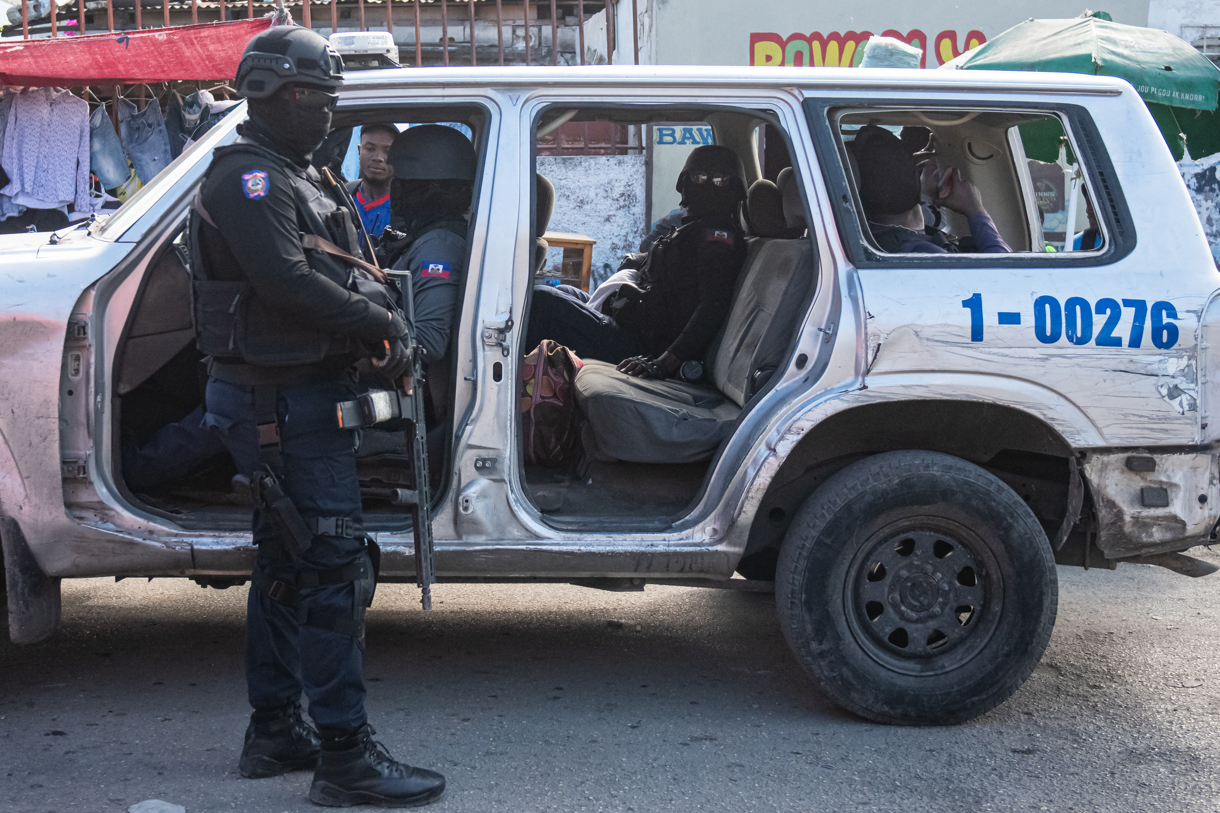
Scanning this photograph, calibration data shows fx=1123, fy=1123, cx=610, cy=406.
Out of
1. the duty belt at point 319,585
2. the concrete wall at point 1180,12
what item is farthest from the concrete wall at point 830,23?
the duty belt at point 319,585

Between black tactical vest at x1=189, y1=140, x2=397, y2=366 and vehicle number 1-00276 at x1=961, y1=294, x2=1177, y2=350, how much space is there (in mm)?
1782

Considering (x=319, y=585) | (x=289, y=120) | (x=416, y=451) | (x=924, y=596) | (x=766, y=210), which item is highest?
(x=289, y=120)

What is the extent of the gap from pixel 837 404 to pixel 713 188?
63.3 inches

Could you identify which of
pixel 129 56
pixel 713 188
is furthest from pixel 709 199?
pixel 129 56

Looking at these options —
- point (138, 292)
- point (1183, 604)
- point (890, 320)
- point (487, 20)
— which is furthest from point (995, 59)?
point (487, 20)

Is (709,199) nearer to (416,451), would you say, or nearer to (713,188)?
(713,188)

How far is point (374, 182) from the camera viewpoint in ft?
17.9

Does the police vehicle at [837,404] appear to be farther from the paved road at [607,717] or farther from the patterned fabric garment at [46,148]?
the patterned fabric garment at [46,148]

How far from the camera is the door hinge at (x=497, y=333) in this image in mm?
3236

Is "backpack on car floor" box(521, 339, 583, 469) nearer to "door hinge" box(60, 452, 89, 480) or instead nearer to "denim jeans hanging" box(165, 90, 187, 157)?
"door hinge" box(60, 452, 89, 480)

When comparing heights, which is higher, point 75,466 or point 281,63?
point 281,63

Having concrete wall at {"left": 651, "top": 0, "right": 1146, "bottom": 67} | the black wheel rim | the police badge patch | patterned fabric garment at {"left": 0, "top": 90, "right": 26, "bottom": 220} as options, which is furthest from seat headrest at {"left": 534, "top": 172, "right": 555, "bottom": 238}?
concrete wall at {"left": 651, "top": 0, "right": 1146, "bottom": 67}

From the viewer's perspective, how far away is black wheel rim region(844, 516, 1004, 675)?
3279 mm

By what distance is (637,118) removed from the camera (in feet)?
12.4
